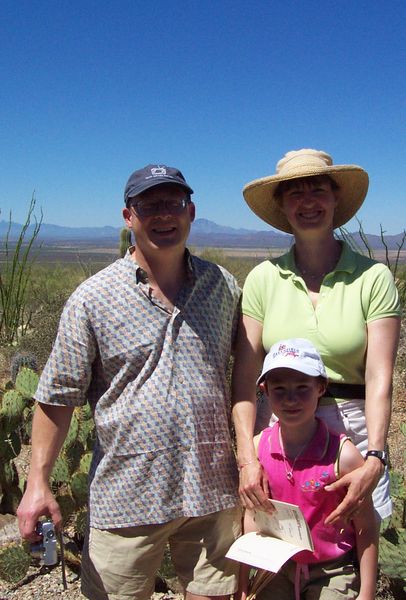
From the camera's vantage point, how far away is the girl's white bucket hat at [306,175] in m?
2.54

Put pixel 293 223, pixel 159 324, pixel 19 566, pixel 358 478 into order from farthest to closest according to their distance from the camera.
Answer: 1. pixel 19 566
2. pixel 293 223
3. pixel 159 324
4. pixel 358 478

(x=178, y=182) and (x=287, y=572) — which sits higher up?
(x=178, y=182)

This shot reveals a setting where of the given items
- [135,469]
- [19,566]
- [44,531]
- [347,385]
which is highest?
[347,385]

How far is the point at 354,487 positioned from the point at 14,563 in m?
2.17

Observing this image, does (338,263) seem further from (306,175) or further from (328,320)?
(306,175)

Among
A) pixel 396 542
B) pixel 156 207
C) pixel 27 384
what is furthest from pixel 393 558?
pixel 27 384

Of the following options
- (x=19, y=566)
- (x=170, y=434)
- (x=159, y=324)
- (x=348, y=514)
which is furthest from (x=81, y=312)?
(x=19, y=566)

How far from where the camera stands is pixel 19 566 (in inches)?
142

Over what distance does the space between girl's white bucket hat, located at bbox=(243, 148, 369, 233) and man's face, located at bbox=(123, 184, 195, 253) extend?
444mm

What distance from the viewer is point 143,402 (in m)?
2.32

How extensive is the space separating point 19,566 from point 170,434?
1.80 metres

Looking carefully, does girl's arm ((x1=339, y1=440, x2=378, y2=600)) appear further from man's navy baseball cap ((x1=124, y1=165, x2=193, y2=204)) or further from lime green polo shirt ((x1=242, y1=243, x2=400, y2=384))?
man's navy baseball cap ((x1=124, y1=165, x2=193, y2=204))

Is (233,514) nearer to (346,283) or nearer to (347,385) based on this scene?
(347,385)

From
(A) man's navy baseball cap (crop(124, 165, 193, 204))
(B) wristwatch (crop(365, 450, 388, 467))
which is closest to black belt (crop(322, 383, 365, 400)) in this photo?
(B) wristwatch (crop(365, 450, 388, 467))
